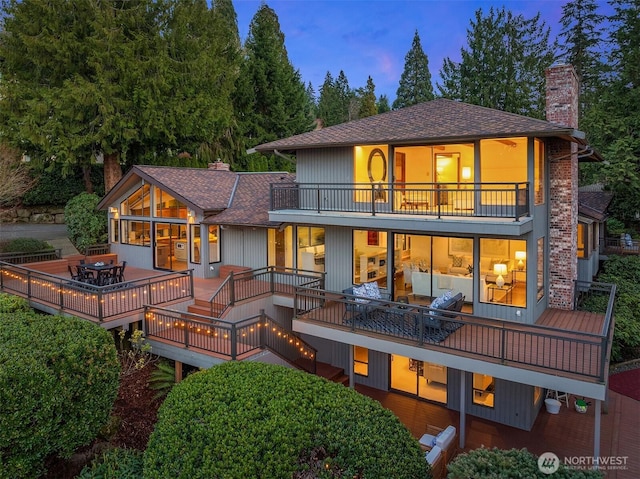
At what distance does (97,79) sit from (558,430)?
2463cm

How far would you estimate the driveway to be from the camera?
24705 millimetres

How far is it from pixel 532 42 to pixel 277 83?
18.9m

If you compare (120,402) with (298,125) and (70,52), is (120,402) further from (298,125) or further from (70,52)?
(298,125)

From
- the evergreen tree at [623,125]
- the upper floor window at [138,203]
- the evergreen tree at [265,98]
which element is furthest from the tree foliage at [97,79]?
the evergreen tree at [623,125]

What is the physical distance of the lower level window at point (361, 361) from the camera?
13.7m

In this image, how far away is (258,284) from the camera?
15398mm

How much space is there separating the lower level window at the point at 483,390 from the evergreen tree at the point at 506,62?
24.1m

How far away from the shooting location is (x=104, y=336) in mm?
8578

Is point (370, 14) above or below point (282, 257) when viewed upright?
above

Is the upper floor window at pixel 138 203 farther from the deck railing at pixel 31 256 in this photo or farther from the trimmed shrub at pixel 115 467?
the trimmed shrub at pixel 115 467

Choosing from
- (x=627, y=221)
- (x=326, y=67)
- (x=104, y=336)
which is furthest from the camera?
(x=326, y=67)

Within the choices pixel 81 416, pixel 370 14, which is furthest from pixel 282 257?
pixel 370 14

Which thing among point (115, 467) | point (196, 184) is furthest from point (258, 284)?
point (115, 467)

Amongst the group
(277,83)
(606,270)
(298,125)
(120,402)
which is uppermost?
(277,83)
